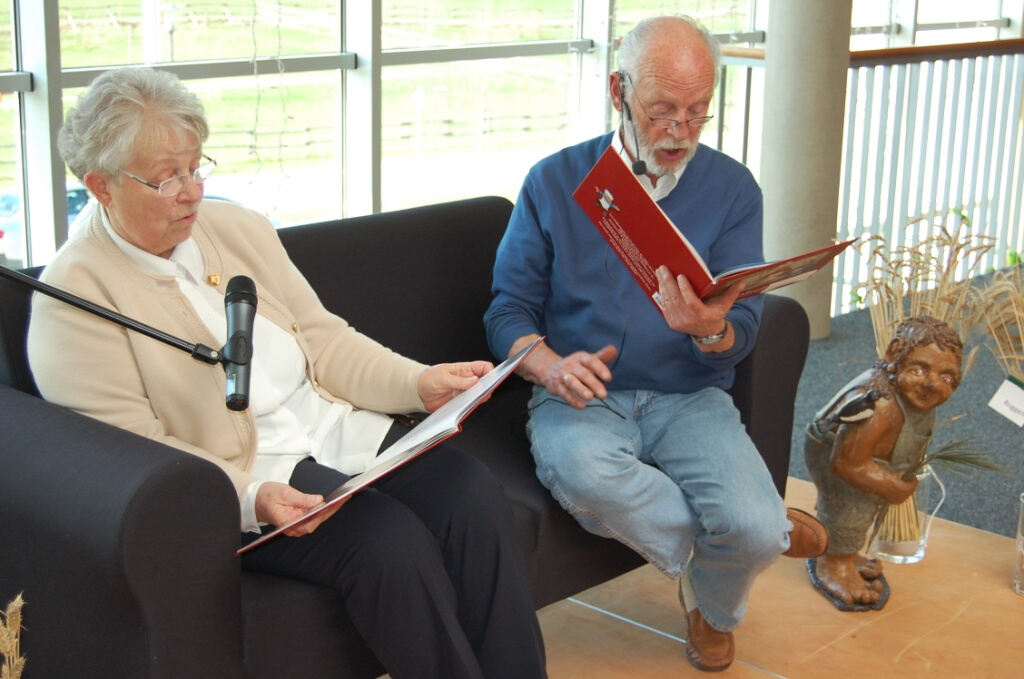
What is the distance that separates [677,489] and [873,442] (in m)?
0.55

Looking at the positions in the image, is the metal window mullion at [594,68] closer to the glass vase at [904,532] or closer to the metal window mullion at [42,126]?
the metal window mullion at [42,126]

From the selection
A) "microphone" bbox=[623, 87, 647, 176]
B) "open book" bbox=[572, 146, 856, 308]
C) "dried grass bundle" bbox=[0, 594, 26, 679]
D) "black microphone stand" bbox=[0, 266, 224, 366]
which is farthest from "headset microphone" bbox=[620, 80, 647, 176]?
"dried grass bundle" bbox=[0, 594, 26, 679]

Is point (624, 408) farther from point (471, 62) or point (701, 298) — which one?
point (471, 62)

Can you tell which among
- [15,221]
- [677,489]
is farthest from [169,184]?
[15,221]

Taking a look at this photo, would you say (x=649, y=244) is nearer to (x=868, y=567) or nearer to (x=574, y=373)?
(x=574, y=373)

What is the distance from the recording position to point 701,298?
217 cm

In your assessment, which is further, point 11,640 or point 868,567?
point 868,567

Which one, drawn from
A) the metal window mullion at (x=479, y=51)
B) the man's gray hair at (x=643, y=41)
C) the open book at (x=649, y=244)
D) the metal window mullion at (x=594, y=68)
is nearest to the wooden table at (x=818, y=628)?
the open book at (x=649, y=244)

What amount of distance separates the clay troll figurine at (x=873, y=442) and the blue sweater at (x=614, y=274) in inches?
12.2

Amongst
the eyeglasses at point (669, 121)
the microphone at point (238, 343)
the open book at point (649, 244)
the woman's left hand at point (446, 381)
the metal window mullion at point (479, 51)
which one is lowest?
the woman's left hand at point (446, 381)

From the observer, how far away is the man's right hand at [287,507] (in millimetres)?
1798

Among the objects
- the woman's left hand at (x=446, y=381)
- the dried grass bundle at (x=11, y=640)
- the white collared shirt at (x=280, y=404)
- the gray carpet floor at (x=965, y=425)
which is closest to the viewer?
the dried grass bundle at (x=11, y=640)

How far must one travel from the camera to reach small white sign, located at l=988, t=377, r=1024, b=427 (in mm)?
2613

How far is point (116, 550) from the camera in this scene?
1.59 metres
